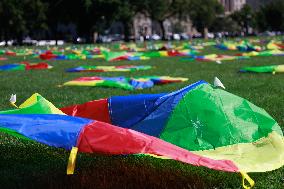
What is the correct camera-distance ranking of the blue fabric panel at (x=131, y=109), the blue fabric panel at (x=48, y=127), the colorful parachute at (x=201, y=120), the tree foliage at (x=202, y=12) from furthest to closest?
the tree foliage at (x=202, y=12)
the blue fabric panel at (x=131, y=109)
the colorful parachute at (x=201, y=120)
the blue fabric panel at (x=48, y=127)

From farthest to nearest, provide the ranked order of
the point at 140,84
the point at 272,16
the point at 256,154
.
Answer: the point at 272,16 → the point at 140,84 → the point at 256,154

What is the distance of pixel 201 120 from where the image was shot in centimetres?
556

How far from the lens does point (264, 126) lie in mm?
5762

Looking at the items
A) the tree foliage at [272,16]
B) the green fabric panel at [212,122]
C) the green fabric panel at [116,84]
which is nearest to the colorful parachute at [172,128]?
the green fabric panel at [212,122]

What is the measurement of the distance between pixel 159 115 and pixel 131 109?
0.36 meters

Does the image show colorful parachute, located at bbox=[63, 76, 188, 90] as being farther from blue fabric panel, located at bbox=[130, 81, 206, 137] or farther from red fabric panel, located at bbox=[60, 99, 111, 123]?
blue fabric panel, located at bbox=[130, 81, 206, 137]

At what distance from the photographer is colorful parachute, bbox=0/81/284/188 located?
13.3 feet

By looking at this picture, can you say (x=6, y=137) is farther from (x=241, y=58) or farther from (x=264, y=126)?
(x=241, y=58)

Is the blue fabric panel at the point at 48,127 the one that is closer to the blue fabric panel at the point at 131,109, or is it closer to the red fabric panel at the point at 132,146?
the red fabric panel at the point at 132,146

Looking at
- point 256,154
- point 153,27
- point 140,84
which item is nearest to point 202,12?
point 153,27

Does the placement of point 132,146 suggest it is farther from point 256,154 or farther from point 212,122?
point 212,122

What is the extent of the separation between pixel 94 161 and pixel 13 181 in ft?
2.94

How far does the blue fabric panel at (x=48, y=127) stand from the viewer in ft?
13.3

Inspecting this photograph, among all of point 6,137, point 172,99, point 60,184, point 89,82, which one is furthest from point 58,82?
point 60,184
